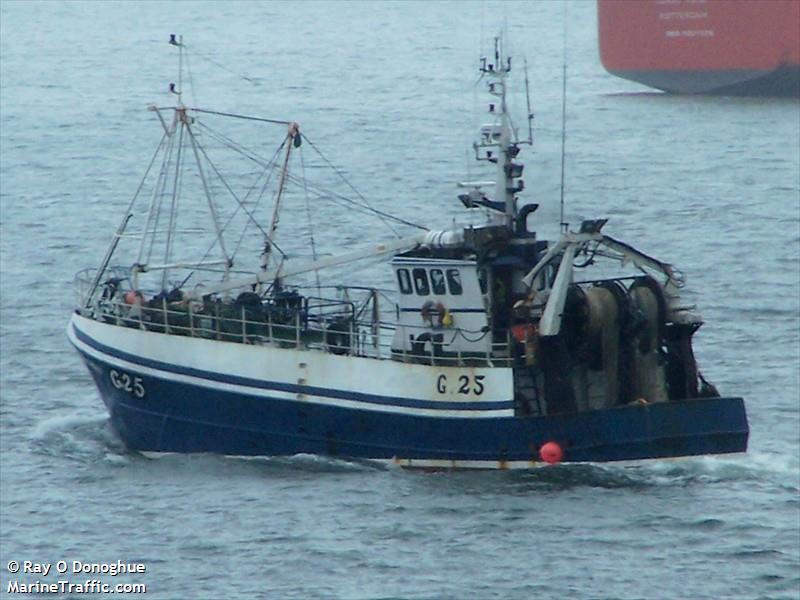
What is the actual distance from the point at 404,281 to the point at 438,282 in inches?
29.3

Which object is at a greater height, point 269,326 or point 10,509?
point 269,326

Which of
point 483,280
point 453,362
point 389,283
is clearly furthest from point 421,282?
point 389,283

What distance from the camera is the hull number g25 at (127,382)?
37.0 m

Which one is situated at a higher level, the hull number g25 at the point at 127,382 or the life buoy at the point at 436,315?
the life buoy at the point at 436,315

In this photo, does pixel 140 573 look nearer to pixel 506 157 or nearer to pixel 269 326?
pixel 269 326

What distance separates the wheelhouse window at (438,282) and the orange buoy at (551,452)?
345cm

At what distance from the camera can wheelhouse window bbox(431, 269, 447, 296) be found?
1416 inches

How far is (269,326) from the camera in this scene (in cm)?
3644

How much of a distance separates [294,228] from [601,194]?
44.0 feet

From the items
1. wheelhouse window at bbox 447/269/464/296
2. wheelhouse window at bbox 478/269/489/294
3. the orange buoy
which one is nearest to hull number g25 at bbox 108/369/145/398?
wheelhouse window at bbox 447/269/464/296

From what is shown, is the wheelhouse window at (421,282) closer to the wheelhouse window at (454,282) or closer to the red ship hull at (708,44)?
the wheelhouse window at (454,282)

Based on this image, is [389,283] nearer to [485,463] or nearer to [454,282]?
[454,282]

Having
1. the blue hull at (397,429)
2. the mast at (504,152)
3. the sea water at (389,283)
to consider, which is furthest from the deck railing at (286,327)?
the mast at (504,152)

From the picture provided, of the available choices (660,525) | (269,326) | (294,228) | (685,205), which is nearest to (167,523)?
(269,326)
